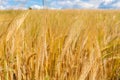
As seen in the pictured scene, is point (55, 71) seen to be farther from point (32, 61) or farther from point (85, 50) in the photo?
point (85, 50)

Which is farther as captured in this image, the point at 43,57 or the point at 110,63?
the point at 110,63

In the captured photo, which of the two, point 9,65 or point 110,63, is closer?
point 9,65

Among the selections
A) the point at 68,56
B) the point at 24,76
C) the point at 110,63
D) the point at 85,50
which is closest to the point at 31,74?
the point at 24,76

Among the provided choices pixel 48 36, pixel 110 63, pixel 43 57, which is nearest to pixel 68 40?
pixel 43 57

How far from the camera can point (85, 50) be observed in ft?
4.00

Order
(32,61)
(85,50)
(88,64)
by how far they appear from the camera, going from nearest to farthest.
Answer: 1. (88,64)
2. (32,61)
3. (85,50)

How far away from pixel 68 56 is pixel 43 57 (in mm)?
137

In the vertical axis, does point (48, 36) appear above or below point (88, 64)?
above

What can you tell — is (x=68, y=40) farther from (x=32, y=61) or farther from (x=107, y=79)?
(x=107, y=79)

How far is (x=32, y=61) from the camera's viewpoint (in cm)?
110

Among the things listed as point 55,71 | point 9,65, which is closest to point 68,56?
point 55,71

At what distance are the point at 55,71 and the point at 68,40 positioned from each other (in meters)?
0.12

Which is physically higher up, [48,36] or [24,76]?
[48,36]

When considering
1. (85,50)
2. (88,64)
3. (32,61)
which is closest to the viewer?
(88,64)
